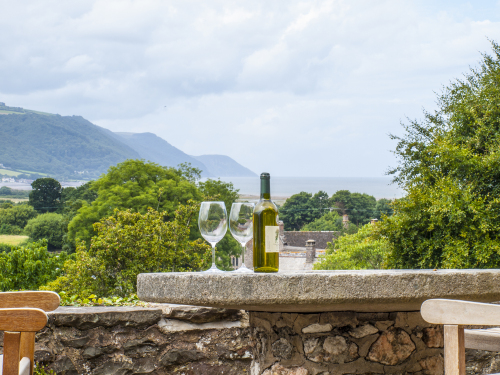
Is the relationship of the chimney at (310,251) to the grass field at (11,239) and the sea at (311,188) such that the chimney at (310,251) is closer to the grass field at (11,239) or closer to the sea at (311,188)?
the sea at (311,188)

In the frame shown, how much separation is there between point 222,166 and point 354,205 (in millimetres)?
69875

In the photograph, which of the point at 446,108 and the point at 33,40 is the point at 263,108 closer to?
the point at 33,40

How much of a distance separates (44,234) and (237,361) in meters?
32.9

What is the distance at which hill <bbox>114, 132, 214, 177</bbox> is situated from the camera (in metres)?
118

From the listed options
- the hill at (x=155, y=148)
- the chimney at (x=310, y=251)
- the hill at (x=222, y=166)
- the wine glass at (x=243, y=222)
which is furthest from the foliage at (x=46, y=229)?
the hill at (x=155, y=148)

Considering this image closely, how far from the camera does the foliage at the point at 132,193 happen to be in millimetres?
20125

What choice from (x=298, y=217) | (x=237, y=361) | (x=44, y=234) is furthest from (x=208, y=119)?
(x=237, y=361)

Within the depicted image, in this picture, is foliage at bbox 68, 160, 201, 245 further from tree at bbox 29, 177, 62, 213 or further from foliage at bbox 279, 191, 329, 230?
foliage at bbox 279, 191, 329, 230

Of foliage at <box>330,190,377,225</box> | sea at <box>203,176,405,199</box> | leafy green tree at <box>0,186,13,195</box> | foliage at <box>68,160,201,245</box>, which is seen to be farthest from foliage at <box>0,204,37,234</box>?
foliage at <box>330,190,377,225</box>

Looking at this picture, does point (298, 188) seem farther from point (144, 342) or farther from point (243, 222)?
point (243, 222)

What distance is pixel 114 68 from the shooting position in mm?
116188

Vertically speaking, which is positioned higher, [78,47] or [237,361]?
[78,47]

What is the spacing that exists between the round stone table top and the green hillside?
69.6m

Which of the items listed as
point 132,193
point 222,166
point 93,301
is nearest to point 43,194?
point 132,193
